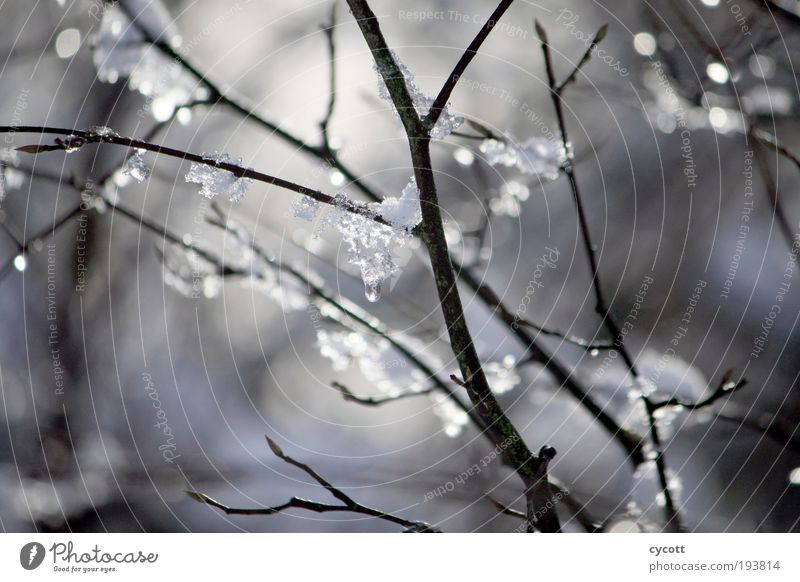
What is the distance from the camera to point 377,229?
34 centimetres

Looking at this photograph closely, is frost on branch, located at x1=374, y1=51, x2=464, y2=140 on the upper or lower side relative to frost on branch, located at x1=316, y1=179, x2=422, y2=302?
upper

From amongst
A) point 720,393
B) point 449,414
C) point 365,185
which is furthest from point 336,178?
point 720,393

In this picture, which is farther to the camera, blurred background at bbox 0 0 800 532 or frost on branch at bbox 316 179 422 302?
blurred background at bbox 0 0 800 532

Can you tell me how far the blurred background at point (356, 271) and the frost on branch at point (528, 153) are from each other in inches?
0.5

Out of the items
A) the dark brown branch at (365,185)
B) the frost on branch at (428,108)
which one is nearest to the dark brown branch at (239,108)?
the dark brown branch at (365,185)

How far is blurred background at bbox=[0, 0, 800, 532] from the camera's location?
443mm

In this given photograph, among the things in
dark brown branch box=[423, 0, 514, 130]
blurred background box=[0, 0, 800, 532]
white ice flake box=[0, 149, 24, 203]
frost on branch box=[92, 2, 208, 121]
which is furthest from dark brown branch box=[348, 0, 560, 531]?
white ice flake box=[0, 149, 24, 203]

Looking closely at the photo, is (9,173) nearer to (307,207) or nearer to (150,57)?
(150,57)

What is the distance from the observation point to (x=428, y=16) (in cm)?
44

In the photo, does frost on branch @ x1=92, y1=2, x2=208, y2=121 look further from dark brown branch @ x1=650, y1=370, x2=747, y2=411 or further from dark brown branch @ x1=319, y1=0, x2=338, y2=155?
dark brown branch @ x1=650, y1=370, x2=747, y2=411

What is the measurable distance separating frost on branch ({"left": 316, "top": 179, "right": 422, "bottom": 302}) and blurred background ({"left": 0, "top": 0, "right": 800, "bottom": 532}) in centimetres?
5

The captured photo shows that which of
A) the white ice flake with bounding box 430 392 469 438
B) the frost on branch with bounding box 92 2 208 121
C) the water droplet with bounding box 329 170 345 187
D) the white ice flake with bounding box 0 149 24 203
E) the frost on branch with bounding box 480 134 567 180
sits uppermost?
the frost on branch with bounding box 92 2 208 121
